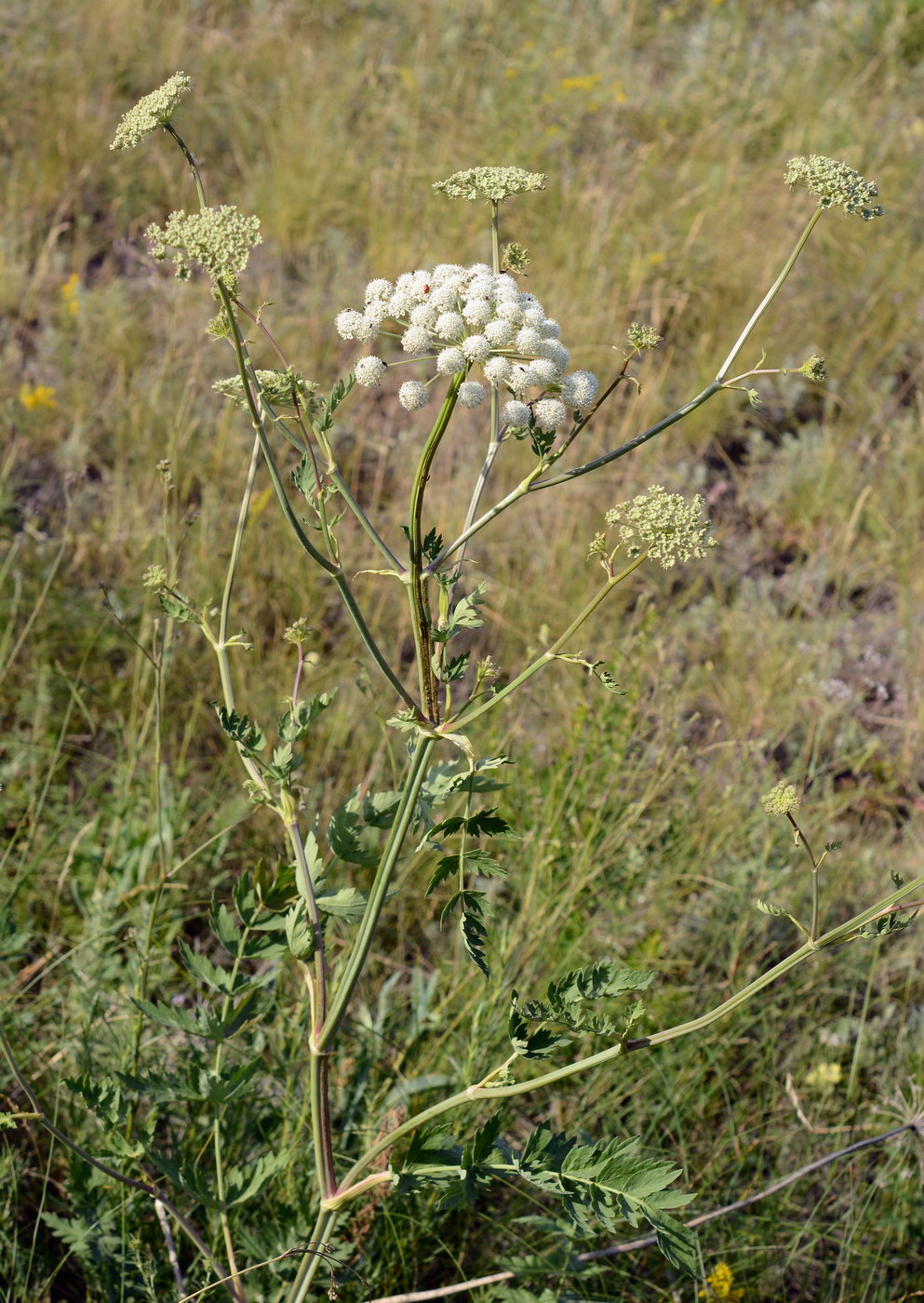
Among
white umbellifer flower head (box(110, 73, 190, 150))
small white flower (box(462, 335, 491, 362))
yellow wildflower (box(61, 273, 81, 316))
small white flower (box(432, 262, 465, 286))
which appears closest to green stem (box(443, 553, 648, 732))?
small white flower (box(462, 335, 491, 362))

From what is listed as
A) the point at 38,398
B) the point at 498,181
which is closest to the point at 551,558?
the point at 38,398

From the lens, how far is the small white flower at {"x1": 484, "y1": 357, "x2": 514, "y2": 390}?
126 cm

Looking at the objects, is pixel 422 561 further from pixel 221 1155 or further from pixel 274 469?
pixel 221 1155

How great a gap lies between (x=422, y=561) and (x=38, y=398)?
2.85 meters

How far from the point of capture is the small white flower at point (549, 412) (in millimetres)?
1305

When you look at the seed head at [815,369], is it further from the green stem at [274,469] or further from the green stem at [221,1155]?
the green stem at [221,1155]

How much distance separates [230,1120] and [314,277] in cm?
366

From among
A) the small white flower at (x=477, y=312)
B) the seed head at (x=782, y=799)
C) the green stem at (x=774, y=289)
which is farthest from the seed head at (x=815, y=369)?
the seed head at (x=782, y=799)

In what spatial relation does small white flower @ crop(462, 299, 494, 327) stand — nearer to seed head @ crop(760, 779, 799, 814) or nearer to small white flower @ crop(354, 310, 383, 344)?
small white flower @ crop(354, 310, 383, 344)

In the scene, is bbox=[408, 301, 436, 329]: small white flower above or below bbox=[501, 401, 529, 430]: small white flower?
above

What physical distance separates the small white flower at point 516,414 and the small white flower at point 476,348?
0.07 metres

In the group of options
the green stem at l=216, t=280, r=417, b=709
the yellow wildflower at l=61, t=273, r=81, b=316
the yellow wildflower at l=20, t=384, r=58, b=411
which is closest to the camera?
the green stem at l=216, t=280, r=417, b=709

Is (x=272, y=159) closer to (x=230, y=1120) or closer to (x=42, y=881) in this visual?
(x=42, y=881)

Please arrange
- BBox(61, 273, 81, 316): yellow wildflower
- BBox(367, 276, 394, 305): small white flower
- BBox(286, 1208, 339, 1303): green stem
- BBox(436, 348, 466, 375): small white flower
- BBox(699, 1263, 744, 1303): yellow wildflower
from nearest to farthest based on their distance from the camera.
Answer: BBox(436, 348, 466, 375): small white flower
BBox(367, 276, 394, 305): small white flower
BBox(286, 1208, 339, 1303): green stem
BBox(699, 1263, 744, 1303): yellow wildflower
BBox(61, 273, 81, 316): yellow wildflower
